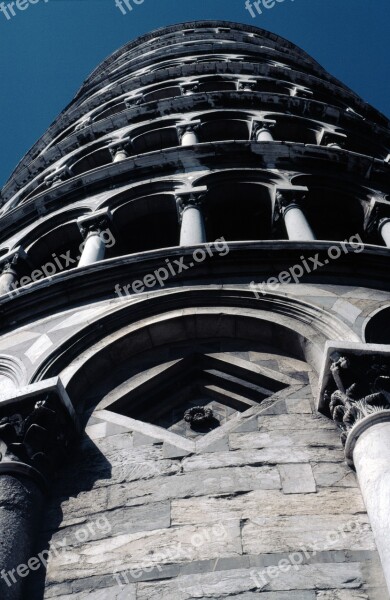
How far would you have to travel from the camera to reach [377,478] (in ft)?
12.7

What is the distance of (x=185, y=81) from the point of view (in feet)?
65.8

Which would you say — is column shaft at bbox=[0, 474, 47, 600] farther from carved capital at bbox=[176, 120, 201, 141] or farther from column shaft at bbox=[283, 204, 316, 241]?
carved capital at bbox=[176, 120, 201, 141]

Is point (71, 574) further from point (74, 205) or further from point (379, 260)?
point (74, 205)

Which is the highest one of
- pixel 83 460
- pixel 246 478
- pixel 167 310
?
pixel 167 310

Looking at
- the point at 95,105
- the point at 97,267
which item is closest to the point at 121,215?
the point at 97,267

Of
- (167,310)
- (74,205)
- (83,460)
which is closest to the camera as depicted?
(83,460)

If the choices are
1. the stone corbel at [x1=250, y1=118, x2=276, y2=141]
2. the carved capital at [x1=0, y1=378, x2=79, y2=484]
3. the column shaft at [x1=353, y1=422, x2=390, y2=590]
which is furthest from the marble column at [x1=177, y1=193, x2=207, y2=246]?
the stone corbel at [x1=250, y1=118, x2=276, y2=141]

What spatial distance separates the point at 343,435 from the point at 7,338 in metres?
3.81

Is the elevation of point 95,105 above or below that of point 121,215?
above

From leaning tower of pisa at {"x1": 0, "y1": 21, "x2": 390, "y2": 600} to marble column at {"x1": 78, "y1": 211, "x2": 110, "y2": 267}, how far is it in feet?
0.13

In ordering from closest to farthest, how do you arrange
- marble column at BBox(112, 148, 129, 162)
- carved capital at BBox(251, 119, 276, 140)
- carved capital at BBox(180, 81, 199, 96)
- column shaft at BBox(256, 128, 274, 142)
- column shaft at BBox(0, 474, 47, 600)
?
column shaft at BBox(0, 474, 47, 600), column shaft at BBox(256, 128, 274, 142), marble column at BBox(112, 148, 129, 162), carved capital at BBox(251, 119, 276, 140), carved capital at BBox(180, 81, 199, 96)

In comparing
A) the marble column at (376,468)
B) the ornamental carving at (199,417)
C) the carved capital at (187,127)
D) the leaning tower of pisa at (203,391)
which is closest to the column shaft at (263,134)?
the carved capital at (187,127)

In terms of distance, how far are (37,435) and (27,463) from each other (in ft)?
0.83

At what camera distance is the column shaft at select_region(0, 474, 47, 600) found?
367 centimetres
